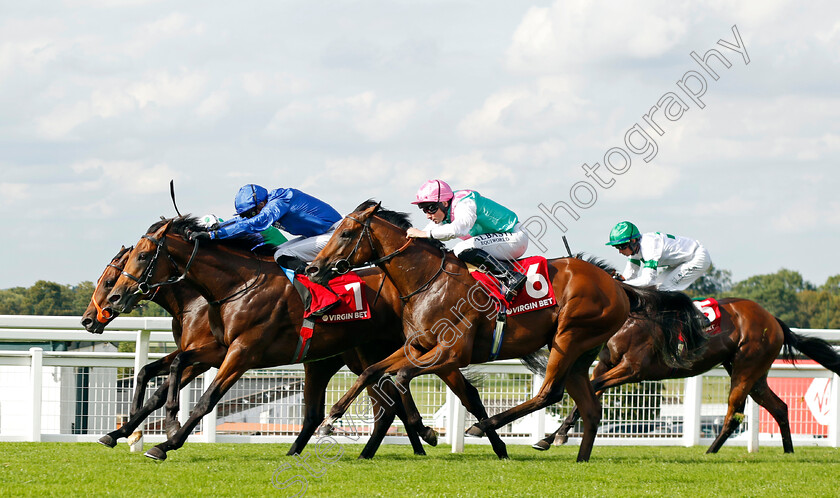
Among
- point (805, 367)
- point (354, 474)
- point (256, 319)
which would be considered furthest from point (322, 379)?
point (805, 367)

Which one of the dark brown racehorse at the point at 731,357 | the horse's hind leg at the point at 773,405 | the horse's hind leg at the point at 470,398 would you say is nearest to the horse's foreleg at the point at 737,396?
the dark brown racehorse at the point at 731,357

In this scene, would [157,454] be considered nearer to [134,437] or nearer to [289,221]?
[134,437]

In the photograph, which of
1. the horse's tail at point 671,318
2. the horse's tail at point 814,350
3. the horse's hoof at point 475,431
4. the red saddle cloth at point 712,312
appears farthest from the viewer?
the horse's tail at point 814,350

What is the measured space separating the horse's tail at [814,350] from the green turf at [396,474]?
1390 mm

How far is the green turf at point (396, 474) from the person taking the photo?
5.39 m

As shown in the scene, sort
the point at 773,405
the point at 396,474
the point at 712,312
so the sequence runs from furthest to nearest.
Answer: the point at 773,405 < the point at 712,312 < the point at 396,474

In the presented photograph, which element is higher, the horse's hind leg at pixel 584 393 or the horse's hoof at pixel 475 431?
the horse's hind leg at pixel 584 393

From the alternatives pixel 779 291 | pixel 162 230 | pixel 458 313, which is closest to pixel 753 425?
pixel 458 313

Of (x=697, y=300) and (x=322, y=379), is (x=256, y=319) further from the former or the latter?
(x=697, y=300)

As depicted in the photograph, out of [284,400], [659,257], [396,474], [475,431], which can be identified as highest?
[659,257]

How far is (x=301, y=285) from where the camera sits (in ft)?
23.6

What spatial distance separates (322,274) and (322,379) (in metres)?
1.42

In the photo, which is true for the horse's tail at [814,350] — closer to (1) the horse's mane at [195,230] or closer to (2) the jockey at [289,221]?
(2) the jockey at [289,221]

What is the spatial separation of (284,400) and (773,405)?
4620 mm
